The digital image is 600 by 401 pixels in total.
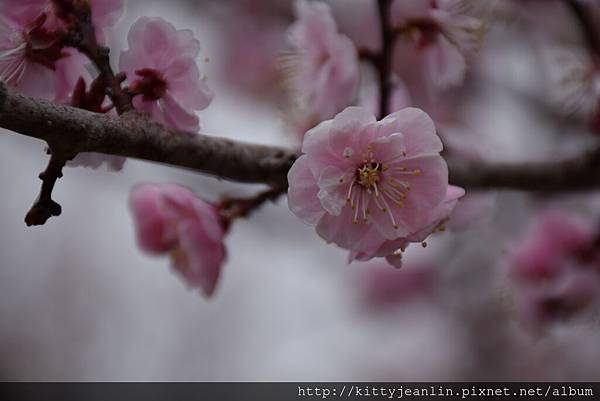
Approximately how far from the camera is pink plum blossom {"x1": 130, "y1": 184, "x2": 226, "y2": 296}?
1.48 meters

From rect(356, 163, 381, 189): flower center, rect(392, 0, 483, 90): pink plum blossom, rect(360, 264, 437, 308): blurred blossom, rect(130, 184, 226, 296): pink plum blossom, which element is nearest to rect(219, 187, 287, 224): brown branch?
rect(130, 184, 226, 296): pink plum blossom

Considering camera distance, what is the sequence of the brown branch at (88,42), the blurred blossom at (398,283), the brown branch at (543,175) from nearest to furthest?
the brown branch at (88,42) → the brown branch at (543,175) → the blurred blossom at (398,283)

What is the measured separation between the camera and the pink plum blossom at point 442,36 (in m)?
1.55

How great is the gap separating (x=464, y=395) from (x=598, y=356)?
73.2 inches

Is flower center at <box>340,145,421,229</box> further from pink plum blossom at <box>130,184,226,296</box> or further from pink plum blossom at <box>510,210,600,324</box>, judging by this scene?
pink plum blossom at <box>510,210,600,324</box>

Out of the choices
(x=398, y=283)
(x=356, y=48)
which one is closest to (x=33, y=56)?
(x=356, y=48)

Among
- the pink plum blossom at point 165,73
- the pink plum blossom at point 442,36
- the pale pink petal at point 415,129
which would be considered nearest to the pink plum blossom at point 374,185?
the pale pink petal at point 415,129

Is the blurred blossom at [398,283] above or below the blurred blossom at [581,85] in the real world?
above

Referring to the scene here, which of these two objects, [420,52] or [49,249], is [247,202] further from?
[49,249]

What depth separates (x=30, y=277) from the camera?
199 inches

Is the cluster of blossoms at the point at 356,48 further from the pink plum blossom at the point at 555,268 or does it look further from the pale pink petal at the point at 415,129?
the pink plum blossom at the point at 555,268

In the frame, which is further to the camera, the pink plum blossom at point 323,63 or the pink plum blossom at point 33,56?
the pink plum blossom at point 323,63

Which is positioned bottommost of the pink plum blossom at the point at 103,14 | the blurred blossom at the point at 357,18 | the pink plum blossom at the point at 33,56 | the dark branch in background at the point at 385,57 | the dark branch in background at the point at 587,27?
the pink plum blossom at the point at 33,56

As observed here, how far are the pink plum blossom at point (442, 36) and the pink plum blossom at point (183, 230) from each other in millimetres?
639
